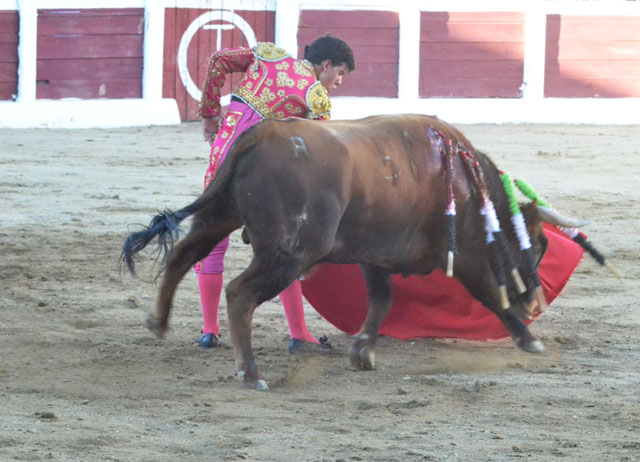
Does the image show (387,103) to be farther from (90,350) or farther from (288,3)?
(90,350)

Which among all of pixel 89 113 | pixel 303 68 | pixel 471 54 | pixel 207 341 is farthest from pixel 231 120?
pixel 471 54

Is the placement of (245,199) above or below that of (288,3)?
below

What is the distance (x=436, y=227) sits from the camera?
3.43 meters

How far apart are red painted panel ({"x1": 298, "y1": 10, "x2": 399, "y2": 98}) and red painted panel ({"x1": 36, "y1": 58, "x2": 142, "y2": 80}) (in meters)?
1.53

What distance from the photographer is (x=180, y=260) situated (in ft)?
11.1

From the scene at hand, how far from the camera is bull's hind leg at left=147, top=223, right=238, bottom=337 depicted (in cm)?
333

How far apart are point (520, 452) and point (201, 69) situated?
25.8 feet

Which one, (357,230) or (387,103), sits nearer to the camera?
(357,230)

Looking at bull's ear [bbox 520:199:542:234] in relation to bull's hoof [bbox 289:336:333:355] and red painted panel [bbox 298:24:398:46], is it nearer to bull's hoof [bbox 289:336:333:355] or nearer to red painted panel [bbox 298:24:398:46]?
bull's hoof [bbox 289:336:333:355]

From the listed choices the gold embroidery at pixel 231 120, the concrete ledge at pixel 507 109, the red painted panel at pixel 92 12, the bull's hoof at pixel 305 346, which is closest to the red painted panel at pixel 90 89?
the red painted panel at pixel 92 12

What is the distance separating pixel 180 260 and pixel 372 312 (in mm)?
649

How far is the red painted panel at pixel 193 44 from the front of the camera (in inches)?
388

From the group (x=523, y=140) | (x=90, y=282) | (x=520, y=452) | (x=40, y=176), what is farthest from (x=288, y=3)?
(x=520, y=452)

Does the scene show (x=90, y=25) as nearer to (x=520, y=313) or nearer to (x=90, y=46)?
(x=90, y=46)
